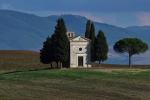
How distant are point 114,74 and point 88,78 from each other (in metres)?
8.91

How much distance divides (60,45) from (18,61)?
102ft

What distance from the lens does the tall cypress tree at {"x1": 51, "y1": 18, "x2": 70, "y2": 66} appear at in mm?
109250

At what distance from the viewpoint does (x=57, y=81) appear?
79000 mm

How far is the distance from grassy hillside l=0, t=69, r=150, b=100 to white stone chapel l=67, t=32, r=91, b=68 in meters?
18.3

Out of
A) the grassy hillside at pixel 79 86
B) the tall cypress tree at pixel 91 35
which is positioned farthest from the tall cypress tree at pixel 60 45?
the grassy hillside at pixel 79 86

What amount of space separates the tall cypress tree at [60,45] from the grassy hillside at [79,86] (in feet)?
43.5

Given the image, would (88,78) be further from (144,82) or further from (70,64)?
(70,64)

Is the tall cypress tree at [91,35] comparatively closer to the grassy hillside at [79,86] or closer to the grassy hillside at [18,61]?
the grassy hillside at [18,61]

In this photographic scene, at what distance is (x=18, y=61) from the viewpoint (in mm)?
139625

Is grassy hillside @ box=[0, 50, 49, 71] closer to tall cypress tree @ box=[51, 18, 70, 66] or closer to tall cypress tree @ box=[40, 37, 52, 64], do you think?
tall cypress tree @ box=[40, 37, 52, 64]

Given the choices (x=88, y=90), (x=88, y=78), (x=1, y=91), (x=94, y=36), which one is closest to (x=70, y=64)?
(x=94, y=36)

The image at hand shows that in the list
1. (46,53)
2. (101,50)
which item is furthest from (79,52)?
(46,53)

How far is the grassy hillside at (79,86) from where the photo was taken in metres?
55.5

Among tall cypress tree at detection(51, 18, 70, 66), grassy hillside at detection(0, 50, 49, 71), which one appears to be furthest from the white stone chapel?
grassy hillside at detection(0, 50, 49, 71)
